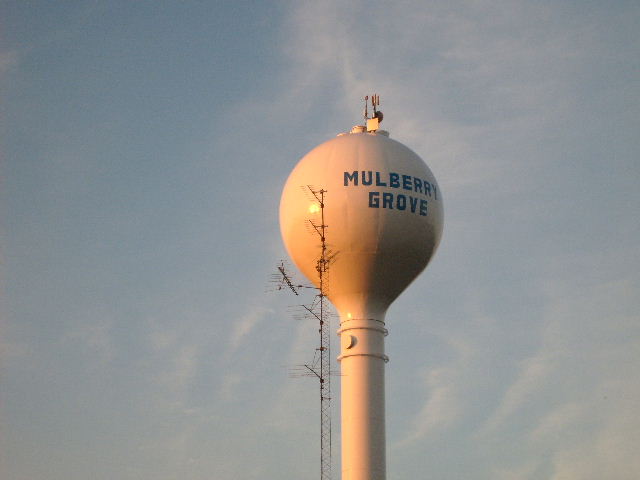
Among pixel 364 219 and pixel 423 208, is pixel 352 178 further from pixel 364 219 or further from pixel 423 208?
→ pixel 423 208

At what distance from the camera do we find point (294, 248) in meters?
35.5

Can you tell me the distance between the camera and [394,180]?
34688 millimetres

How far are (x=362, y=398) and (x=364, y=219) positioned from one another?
562 cm

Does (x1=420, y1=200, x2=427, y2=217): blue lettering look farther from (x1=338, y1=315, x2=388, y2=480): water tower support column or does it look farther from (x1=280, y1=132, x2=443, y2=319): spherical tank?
(x1=338, y1=315, x2=388, y2=480): water tower support column

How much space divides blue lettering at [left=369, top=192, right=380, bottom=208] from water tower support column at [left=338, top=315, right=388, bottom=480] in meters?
3.75

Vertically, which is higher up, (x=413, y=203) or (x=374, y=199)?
(x=413, y=203)

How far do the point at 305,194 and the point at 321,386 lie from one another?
20.1ft

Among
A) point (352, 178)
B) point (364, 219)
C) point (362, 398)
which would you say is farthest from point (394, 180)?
point (362, 398)

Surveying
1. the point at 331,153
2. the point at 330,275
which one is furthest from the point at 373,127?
the point at 330,275

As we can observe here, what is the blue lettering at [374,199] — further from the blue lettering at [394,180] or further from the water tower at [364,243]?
the blue lettering at [394,180]

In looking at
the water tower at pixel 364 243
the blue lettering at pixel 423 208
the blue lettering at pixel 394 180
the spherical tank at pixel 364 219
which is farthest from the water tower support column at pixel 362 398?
the blue lettering at pixel 394 180

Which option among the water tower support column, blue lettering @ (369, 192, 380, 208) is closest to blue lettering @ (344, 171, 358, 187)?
blue lettering @ (369, 192, 380, 208)

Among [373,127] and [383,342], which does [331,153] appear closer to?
[373,127]

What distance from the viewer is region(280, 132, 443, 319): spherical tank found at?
34250 mm
